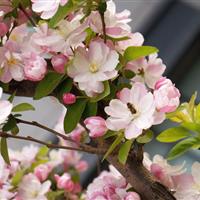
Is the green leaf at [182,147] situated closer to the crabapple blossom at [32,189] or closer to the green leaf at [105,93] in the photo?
the green leaf at [105,93]

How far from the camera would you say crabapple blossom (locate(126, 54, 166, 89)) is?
0.69 m

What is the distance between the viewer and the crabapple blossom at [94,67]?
0.61m

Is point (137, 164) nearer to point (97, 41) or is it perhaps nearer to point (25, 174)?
point (97, 41)

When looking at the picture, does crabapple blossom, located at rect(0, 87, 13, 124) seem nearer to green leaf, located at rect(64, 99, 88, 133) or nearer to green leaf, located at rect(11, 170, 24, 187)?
green leaf, located at rect(64, 99, 88, 133)

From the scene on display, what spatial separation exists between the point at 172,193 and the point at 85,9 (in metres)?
0.25

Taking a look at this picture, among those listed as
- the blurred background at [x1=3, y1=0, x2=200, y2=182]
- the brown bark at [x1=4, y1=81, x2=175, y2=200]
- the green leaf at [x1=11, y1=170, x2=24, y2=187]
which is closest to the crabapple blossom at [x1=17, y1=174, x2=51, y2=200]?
the green leaf at [x1=11, y1=170, x2=24, y2=187]

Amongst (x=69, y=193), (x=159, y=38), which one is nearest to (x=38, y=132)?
(x=159, y=38)

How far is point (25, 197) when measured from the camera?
33.0 inches

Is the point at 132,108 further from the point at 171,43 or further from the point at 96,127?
the point at 171,43

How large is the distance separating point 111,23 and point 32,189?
1.07ft

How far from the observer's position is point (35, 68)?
63 centimetres

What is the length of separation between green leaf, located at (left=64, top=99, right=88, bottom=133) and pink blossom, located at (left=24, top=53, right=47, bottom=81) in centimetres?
5

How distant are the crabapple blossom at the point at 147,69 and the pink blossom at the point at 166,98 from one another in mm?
97

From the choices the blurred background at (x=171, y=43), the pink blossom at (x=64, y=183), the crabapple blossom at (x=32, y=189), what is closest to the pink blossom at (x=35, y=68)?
the crabapple blossom at (x=32, y=189)
